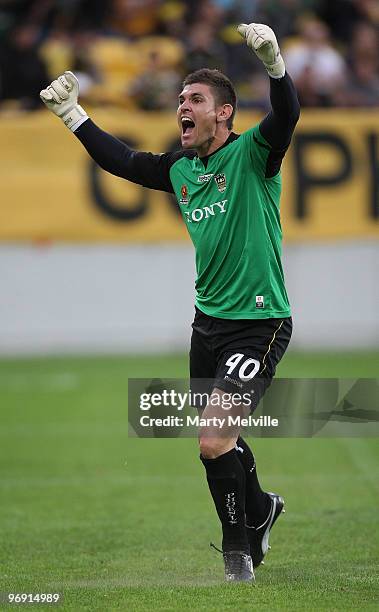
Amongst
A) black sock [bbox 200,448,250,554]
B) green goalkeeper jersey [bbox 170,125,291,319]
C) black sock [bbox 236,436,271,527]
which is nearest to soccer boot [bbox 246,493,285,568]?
black sock [bbox 236,436,271,527]

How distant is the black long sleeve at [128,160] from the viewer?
263 inches

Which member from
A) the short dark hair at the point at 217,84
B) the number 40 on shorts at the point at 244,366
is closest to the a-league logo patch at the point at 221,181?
the short dark hair at the point at 217,84

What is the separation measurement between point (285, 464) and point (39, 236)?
7.29 meters

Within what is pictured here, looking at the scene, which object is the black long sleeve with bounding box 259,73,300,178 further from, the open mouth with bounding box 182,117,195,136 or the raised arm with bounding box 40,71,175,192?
the raised arm with bounding box 40,71,175,192

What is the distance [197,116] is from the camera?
6254 mm

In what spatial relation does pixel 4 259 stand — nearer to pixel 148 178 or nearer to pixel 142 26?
pixel 142 26

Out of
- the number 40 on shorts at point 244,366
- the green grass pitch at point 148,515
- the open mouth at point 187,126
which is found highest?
the open mouth at point 187,126

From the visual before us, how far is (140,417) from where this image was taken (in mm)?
6840

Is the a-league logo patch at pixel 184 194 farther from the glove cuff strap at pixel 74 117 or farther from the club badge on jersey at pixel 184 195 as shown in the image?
the glove cuff strap at pixel 74 117

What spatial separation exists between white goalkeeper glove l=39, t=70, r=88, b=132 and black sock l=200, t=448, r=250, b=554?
82.5 inches

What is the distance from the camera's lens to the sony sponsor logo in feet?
20.4

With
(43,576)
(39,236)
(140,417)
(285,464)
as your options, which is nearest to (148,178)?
(140,417)

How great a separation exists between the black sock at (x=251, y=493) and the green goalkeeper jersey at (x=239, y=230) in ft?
2.80

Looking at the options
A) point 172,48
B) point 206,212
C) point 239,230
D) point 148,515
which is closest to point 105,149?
point 206,212
